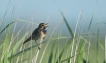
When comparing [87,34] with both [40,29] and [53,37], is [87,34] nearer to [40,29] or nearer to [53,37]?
[53,37]

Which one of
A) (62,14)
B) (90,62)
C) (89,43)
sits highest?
(62,14)

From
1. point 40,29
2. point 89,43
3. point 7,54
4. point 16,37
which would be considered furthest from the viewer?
point 40,29

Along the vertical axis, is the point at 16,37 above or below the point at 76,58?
above

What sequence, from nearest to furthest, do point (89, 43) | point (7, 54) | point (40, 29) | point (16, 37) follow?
point (7, 54) < point (89, 43) < point (16, 37) < point (40, 29)

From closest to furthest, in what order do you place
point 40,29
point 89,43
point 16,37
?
point 89,43
point 16,37
point 40,29

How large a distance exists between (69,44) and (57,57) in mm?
180

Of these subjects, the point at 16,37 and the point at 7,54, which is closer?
the point at 7,54

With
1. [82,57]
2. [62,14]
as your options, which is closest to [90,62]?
[82,57]

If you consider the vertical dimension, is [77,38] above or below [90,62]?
above

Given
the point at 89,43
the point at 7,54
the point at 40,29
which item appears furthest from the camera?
the point at 40,29

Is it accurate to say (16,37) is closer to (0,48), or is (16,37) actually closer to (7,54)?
(0,48)

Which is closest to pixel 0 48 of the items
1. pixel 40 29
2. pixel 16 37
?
pixel 16 37

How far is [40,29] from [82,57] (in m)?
2.69

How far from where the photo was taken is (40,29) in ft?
18.2
